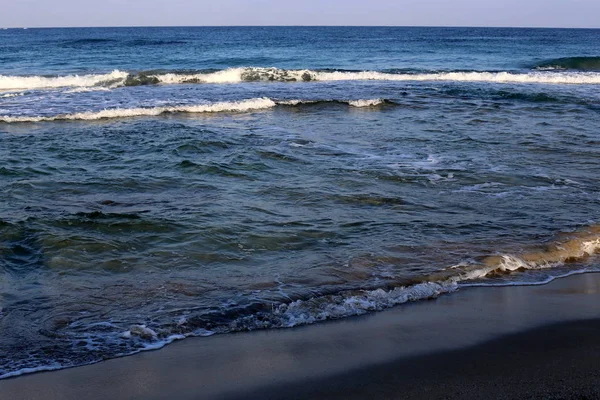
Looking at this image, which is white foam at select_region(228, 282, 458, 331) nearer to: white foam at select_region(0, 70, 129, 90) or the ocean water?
the ocean water

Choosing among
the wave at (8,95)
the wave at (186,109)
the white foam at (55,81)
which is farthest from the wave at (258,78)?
the wave at (186,109)

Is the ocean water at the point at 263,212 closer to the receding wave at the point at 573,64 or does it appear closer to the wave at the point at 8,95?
the wave at the point at 8,95

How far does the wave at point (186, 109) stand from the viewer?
15.7 metres

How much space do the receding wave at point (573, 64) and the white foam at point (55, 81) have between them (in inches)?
880

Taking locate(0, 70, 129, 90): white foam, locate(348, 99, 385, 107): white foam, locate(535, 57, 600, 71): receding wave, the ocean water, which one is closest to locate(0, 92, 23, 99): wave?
the ocean water

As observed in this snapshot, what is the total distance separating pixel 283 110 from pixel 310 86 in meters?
6.52

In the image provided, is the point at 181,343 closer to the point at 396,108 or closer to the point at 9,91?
the point at 396,108

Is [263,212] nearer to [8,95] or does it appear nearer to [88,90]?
[88,90]

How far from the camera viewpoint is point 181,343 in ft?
16.3

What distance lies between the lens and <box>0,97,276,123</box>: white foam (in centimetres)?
1565

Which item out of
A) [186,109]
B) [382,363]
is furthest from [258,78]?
[382,363]

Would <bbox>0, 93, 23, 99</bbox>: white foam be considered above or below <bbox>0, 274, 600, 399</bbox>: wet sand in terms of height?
above

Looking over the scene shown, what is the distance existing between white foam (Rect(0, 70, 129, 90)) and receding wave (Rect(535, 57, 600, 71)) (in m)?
22.4

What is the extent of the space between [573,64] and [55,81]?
27.4 metres
